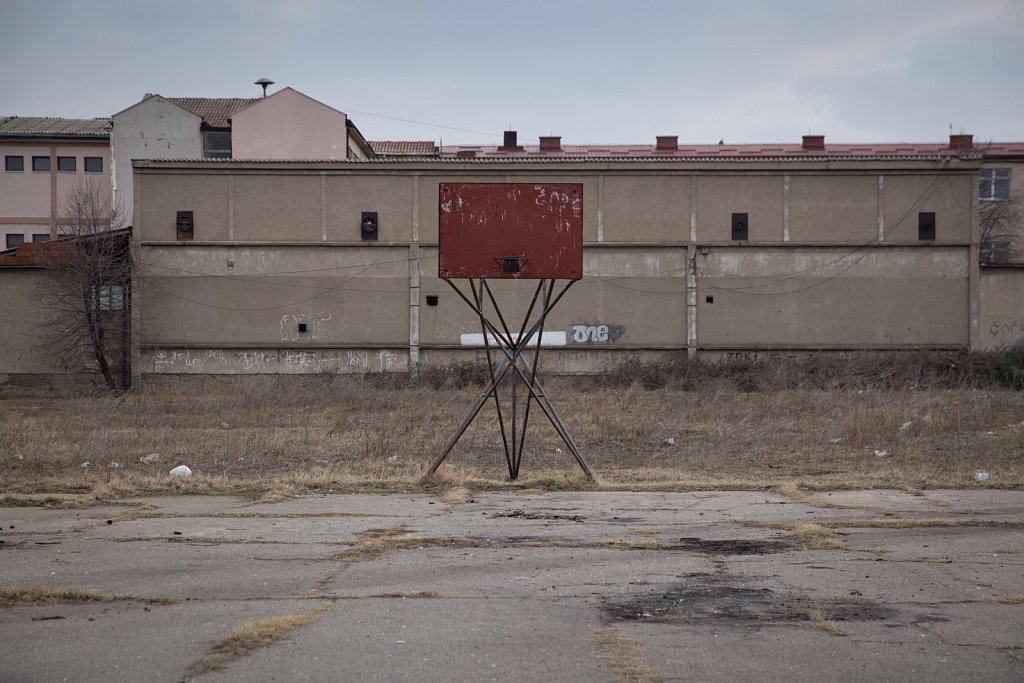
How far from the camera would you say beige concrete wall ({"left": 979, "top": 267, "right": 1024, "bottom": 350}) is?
108 feet

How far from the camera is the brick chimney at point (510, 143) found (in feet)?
171

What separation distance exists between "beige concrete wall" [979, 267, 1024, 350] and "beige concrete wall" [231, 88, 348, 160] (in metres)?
27.0

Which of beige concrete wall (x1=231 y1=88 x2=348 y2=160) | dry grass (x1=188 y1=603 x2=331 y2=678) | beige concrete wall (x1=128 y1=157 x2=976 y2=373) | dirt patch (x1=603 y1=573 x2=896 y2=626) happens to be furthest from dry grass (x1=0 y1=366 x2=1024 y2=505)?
beige concrete wall (x1=231 y1=88 x2=348 y2=160)

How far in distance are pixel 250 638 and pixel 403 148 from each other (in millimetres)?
52982

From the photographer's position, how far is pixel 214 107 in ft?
167

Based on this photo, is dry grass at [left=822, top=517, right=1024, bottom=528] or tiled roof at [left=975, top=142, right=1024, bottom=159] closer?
dry grass at [left=822, top=517, right=1024, bottom=528]

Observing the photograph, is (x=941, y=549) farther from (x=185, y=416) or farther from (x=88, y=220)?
(x=88, y=220)

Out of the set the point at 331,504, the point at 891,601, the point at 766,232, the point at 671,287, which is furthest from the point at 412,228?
the point at 891,601

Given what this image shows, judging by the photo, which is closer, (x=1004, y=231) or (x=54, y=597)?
(x=54, y=597)

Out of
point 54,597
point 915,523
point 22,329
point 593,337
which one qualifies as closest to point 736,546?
point 915,523

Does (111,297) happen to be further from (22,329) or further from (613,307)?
(613,307)

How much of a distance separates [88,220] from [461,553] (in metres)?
28.2

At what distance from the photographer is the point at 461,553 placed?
26.5 feet

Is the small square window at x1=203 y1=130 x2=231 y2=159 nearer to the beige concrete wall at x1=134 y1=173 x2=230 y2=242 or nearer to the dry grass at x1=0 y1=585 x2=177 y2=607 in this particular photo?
the beige concrete wall at x1=134 y1=173 x2=230 y2=242
